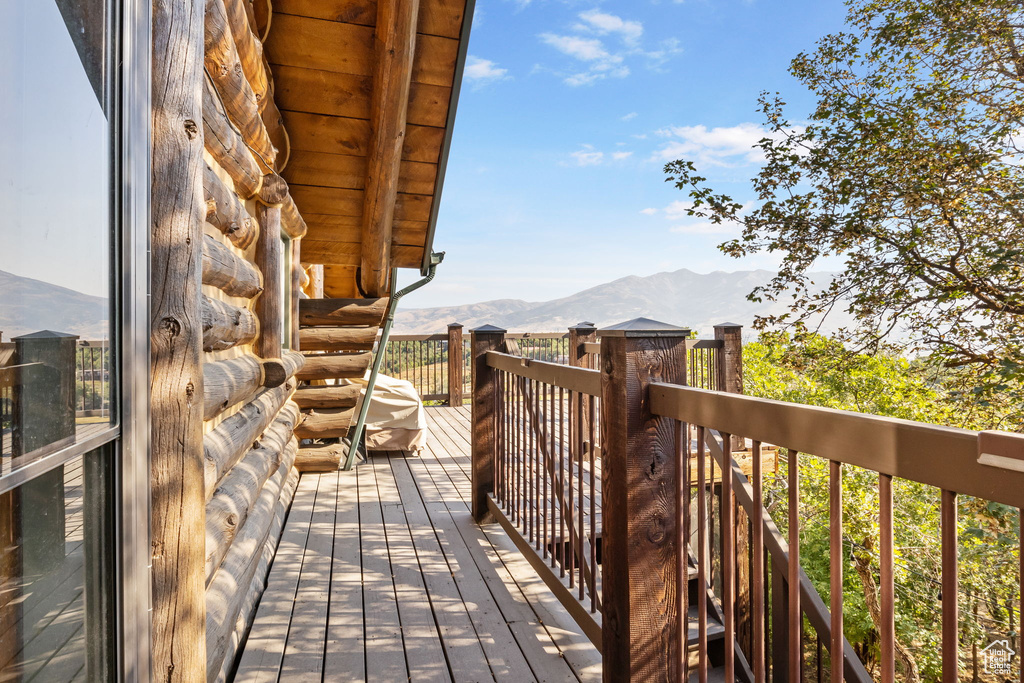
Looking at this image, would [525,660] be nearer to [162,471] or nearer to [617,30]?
[162,471]

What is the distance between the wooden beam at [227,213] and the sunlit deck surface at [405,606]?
1.69m

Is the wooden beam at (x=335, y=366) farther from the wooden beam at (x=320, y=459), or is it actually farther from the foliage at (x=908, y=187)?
the foliage at (x=908, y=187)

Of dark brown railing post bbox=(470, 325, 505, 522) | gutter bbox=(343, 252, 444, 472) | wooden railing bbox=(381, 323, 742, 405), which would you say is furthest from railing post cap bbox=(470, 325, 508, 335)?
wooden railing bbox=(381, 323, 742, 405)

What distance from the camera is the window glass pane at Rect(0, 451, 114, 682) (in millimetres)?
851

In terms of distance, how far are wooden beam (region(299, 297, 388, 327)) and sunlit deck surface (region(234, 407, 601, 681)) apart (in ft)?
4.92

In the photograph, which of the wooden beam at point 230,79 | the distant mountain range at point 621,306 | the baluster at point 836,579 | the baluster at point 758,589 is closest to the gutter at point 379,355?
the wooden beam at point 230,79

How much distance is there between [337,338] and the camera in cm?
484

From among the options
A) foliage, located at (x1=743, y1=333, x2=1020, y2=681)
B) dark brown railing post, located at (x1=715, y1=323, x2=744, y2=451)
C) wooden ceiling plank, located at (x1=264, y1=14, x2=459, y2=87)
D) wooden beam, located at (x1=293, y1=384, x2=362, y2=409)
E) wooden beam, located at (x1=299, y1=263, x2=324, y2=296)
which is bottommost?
foliage, located at (x1=743, y1=333, x2=1020, y2=681)

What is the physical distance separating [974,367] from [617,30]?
147 ft

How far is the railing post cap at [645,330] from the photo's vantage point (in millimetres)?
1586

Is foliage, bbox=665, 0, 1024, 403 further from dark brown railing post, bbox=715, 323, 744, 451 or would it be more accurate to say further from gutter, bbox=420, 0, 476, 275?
gutter, bbox=420, 0, 476, 275

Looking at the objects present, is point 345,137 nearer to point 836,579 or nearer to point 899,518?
point 836,579

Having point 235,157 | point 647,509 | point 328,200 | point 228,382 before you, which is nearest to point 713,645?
point 647,509

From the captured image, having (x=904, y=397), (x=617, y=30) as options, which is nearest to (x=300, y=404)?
(x=904, y=397)
